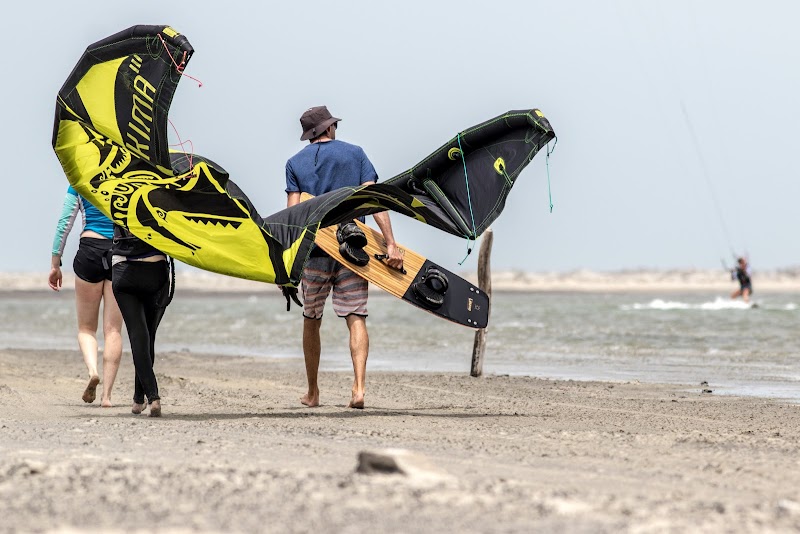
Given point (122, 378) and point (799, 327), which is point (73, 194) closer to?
point (122, 378)

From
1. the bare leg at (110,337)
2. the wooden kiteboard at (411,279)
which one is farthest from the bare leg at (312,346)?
the bare leg at (110,337)

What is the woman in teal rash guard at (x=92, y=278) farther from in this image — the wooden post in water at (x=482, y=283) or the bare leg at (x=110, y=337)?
the wooden post in water at (x=482, y=283)

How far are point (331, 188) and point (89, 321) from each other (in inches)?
82.2

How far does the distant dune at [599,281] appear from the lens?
90.2 metres

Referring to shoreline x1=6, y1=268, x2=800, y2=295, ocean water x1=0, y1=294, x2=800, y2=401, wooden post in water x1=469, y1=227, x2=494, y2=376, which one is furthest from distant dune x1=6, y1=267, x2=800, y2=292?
wooden post in water x1=469, y1=227, x2=494, y2=376

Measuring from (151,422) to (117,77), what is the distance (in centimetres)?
226

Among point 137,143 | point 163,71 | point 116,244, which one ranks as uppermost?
point 163,71

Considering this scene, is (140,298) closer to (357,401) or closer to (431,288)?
(357,401)

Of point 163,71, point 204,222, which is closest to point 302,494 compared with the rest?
point 204,222

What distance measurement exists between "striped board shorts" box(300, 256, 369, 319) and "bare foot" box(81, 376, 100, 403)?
1.63 meters

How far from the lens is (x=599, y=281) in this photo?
10631 cm

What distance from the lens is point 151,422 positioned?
6.66m

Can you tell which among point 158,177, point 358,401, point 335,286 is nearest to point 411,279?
point 335,286

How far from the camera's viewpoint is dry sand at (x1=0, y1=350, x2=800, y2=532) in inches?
144
